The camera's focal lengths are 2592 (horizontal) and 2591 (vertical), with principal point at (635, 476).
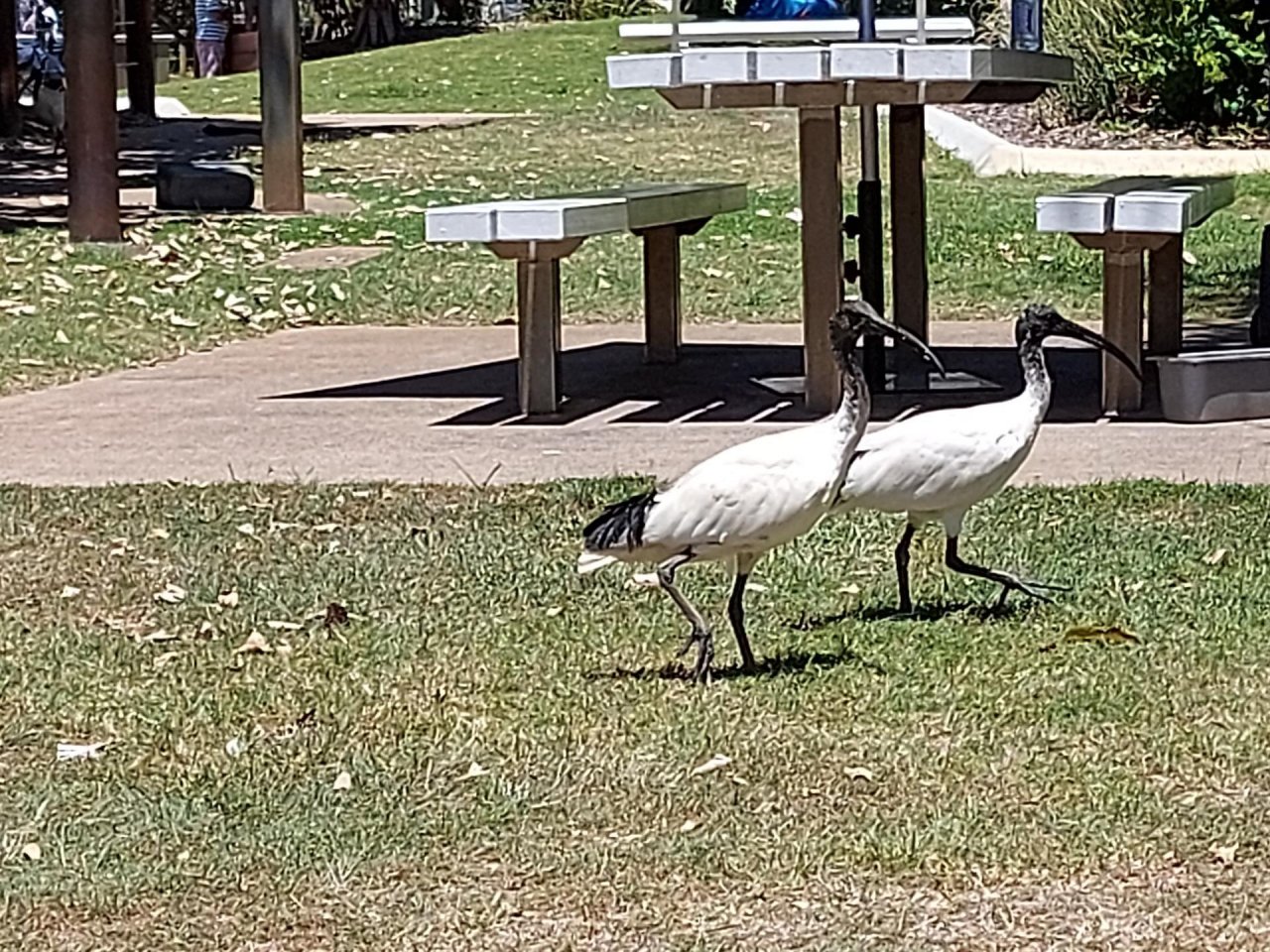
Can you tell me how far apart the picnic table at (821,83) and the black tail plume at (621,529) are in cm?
345

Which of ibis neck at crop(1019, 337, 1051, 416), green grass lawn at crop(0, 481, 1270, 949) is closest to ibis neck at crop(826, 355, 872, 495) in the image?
green grass lawn at crop(0, 481, 1270, 949)

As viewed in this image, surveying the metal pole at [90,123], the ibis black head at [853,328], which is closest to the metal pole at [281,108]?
the metal pole at [90,123]

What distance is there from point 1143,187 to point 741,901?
6.13m

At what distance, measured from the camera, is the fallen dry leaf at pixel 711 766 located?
5.19 metres

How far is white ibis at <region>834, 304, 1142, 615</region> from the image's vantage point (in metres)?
6.10

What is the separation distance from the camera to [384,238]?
614 inches

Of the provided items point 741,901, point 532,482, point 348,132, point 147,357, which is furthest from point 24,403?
point 348,132

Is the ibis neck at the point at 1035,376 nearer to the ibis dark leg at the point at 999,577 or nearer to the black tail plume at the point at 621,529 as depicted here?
the ibis dark leg at the point at 999,577

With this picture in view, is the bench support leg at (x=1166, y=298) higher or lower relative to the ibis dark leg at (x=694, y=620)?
higher

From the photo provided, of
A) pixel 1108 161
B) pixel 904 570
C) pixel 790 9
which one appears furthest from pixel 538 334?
pixel 1108 161

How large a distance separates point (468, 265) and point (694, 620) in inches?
340

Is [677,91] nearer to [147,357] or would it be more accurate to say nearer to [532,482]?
[532,482]

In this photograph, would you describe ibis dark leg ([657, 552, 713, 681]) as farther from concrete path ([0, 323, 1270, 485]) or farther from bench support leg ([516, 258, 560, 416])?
bench support leg ([516, 258, 560, 416])

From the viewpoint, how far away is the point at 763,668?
598 centimetres
